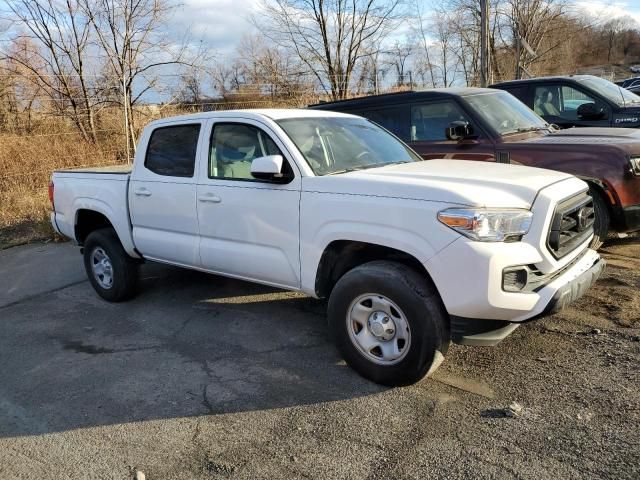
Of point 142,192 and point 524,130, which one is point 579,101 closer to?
A: point 524,130

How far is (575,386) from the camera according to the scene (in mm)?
3500

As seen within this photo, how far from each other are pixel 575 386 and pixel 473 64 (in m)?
27.5

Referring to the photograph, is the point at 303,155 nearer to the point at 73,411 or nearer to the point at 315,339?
the point at 315,339

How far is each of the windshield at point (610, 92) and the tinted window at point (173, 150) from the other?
6146mm

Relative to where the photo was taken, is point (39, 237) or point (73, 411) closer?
point (73, 411)

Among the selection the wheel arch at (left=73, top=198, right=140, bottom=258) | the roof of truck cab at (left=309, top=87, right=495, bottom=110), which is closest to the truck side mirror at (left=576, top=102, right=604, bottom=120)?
the roof of truck cab at (left=309, top=87, right=495, bottom=110)

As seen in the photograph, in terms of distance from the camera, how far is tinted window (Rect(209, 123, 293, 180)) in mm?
4438

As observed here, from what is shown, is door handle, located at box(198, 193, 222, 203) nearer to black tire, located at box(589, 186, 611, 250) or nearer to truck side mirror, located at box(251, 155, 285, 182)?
truck side mirror, located at box(251, 155, 285, 182)

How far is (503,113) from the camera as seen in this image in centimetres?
679

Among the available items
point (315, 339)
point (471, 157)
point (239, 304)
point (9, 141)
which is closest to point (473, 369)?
point (315, 339)

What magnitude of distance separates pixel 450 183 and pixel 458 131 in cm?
320

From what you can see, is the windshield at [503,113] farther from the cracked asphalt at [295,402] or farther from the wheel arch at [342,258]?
the wheel arch at [342,258]

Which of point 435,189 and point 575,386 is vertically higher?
point 435,189

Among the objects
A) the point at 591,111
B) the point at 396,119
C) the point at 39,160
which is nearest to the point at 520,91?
the point at 591,111
